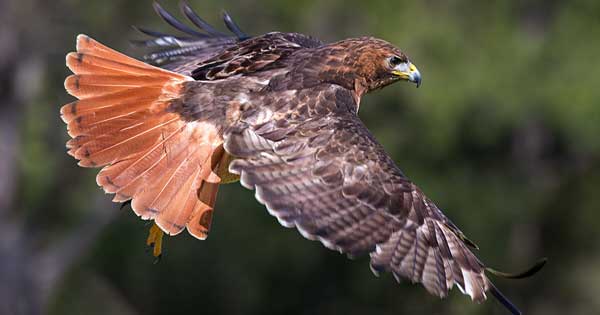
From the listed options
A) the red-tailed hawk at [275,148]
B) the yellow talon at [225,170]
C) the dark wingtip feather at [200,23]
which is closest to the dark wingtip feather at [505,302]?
the red-tailed hawk at [275,148]

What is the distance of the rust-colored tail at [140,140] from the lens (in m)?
5.46

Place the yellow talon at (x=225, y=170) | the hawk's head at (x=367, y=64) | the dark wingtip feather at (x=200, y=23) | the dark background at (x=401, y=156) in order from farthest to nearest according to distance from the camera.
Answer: the dark background at (x=401, y=156) < the dark wingtip feather at (x=200, y=23) < the hawk's head at (x=367, y=64) < the yellow talon at (x=225, y=170)

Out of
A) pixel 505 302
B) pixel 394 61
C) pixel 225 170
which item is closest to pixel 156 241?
pixel 225 170

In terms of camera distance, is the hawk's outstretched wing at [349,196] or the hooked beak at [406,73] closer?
the hawk's outstretched wing at [349,196]

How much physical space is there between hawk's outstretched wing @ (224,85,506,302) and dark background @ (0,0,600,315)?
19.3ft

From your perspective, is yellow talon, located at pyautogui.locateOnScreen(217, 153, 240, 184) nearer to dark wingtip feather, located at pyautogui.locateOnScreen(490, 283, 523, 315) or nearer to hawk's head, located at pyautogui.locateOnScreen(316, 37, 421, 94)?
hawk's head, located at pyautogui.locateOnScreen(316, 37, 421, 94)

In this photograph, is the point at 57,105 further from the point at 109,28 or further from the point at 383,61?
the point at 383,61

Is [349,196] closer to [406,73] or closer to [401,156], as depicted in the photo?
[406,73]

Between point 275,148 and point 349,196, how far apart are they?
398 millimetres

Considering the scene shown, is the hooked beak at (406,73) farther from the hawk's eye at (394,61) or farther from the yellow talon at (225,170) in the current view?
the yellow talon at (225,170)

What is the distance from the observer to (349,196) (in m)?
5.24

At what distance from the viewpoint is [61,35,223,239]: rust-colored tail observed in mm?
5461

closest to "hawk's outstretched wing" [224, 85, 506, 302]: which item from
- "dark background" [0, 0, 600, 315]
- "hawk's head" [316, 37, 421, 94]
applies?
"hawk's head" [316, 37, 421, 94]

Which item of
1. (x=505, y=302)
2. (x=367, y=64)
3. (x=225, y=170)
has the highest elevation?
(x=367, y=64)
